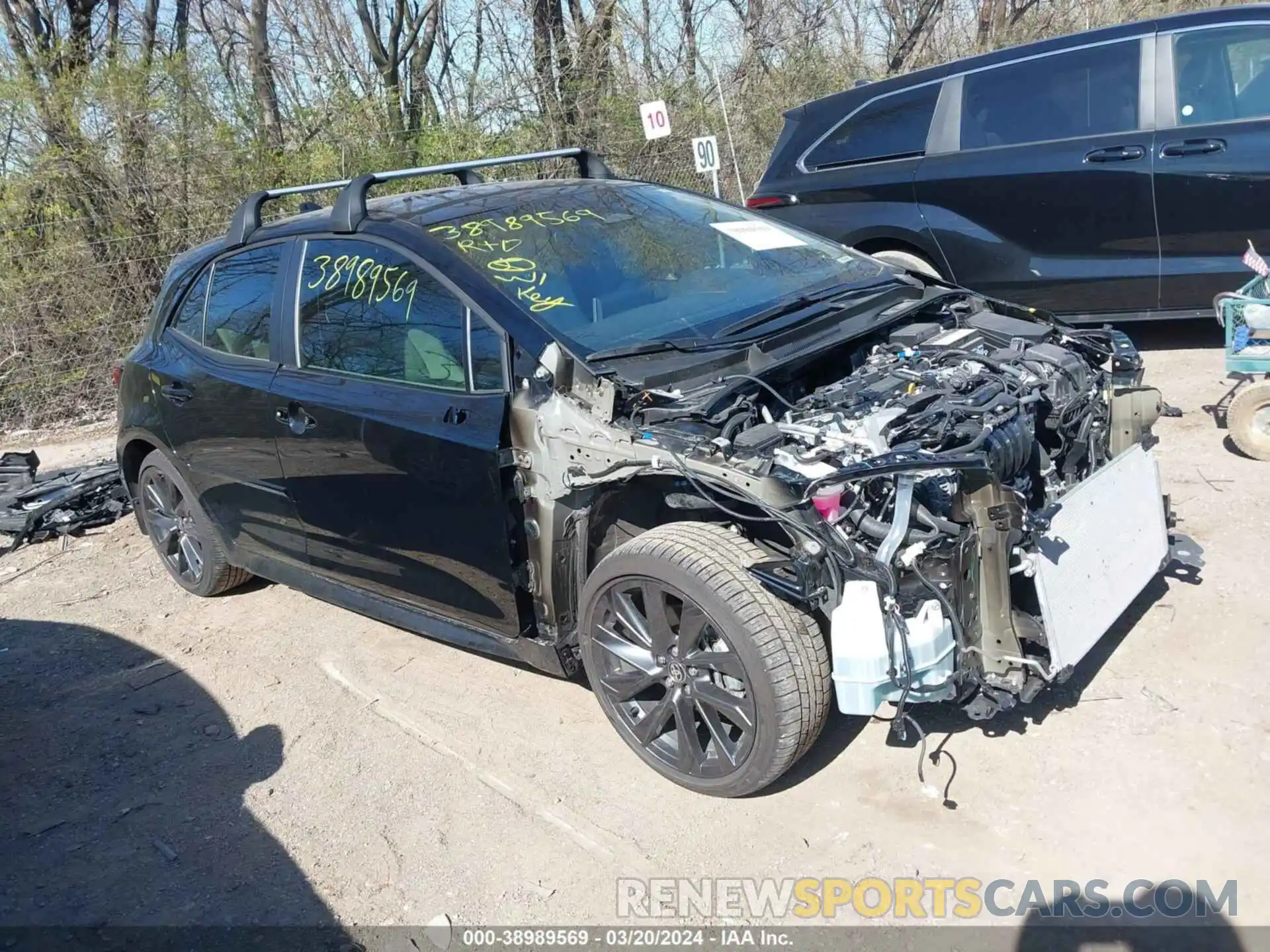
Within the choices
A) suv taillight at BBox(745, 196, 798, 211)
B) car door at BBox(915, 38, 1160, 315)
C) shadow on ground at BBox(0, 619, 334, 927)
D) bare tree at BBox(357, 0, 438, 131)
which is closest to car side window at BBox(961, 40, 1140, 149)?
car door at BBox(915, 38, 1160, 315)

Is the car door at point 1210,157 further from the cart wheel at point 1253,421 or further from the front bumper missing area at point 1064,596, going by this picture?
the front bumper missing area at point 1064,596

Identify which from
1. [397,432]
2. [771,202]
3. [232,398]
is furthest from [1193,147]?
[232,398]

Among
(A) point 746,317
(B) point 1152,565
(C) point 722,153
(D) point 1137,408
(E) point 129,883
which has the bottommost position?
(E) point 129,883

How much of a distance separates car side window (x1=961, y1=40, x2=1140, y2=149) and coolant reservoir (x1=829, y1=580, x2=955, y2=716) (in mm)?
4680

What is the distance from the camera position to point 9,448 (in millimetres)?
8852

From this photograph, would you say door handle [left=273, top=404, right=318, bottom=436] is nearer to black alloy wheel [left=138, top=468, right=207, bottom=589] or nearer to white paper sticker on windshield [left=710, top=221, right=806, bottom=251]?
black alloy wheel [left=138, top=468, right=207, bottom=589]

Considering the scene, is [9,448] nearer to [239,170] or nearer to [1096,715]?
[239,170]

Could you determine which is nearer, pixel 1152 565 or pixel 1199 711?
pixel 1199 711

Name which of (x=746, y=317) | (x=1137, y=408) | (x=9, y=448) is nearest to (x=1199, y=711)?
(x=1137, y=408)

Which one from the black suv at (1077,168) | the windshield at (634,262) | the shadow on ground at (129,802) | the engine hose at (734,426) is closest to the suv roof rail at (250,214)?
the windshield at (634,262)

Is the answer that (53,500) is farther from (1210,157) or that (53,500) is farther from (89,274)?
(1210,157)

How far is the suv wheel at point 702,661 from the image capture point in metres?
2.95

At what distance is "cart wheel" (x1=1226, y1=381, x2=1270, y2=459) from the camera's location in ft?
16.1

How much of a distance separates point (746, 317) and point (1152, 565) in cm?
160
